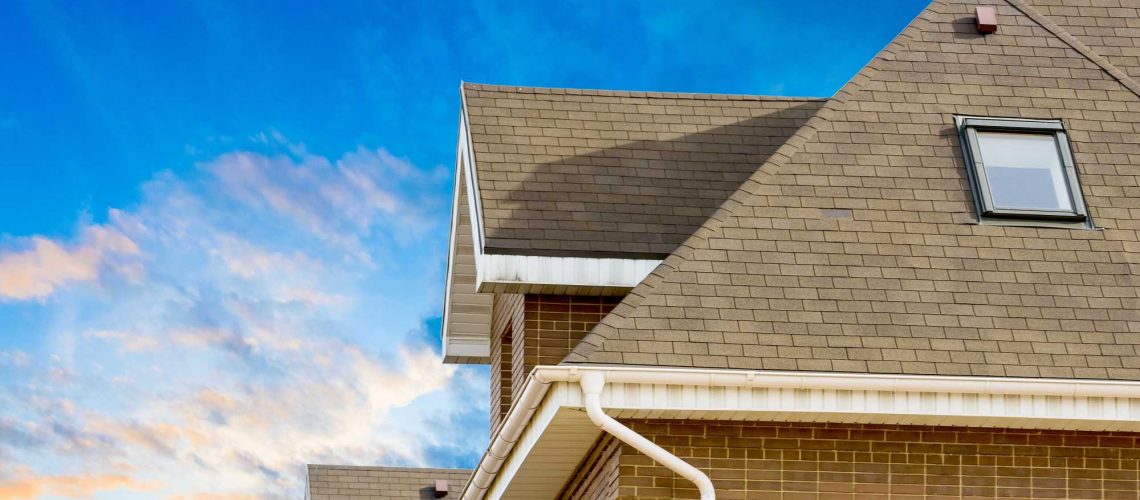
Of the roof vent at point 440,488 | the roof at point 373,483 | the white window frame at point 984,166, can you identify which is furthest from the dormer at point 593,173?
the roof at point 373,483

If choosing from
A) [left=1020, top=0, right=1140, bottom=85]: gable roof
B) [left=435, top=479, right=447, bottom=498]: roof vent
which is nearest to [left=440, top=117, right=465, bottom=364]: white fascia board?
[left=1020, top=0, right=1140, bottom=85]: gable roof

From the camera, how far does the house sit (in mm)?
9789

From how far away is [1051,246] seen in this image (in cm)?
1105

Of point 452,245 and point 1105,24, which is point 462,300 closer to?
point 452,245

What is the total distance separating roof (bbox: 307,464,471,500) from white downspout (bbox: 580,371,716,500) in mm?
18935

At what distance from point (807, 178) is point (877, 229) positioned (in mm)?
681

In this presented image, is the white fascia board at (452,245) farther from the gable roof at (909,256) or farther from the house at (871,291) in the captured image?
the gable roof at (909,256)

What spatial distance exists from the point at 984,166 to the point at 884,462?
276 centimetres

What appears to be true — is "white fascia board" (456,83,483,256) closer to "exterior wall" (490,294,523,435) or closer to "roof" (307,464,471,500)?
"exterior wall" (490,294,523,435)

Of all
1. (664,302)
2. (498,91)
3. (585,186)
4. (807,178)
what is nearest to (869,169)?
(807,178)

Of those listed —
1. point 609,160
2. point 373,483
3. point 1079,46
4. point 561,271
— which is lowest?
point 373,483

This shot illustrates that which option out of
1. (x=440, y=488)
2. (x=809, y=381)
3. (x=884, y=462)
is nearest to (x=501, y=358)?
(x=884, y=462)

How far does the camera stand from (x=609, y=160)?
47.0 feet

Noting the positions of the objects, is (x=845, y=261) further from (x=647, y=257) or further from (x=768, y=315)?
(x=647, y=257)
